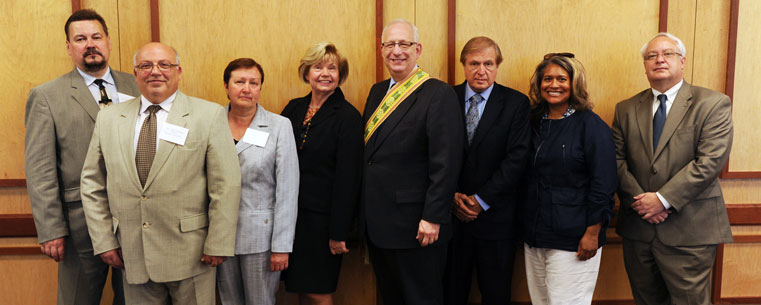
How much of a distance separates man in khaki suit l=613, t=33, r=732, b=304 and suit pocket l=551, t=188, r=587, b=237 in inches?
16.7

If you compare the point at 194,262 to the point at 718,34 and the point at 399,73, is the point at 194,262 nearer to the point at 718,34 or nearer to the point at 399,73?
the point at 399,73

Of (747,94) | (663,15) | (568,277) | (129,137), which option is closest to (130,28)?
(129,137)

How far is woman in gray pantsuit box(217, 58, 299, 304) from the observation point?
2.14 metres

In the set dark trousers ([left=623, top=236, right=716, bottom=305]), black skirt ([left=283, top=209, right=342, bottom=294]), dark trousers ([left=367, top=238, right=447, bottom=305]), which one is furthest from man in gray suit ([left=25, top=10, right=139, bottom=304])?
dark trousers ([left=623, top=236, right=716, bottom=305])

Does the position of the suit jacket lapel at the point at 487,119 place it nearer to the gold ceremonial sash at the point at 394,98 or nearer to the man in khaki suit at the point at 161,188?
the gold ceremonial sash at the point at 394,98

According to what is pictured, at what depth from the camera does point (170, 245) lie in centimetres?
195

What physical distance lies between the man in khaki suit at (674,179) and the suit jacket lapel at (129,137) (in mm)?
2356

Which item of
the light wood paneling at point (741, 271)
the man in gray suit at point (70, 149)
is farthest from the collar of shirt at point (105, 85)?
the light wood paneling at point (741, 271)

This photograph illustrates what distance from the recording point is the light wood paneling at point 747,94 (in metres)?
2.85

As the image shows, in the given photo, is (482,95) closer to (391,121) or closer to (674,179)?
(391,121)

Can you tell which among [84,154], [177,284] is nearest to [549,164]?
[177,284]

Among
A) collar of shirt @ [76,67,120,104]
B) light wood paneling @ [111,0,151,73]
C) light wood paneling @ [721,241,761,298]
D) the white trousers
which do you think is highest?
light wood paneling @ [111,0,151,73]

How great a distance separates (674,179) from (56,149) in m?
3.04

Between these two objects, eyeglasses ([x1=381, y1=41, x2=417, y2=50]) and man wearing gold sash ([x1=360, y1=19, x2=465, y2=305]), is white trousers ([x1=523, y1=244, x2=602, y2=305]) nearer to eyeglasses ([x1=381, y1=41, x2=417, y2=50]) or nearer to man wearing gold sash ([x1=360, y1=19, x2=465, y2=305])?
man wearing gold sash ([x1=360, y1=19, x2=465, y2=305])
